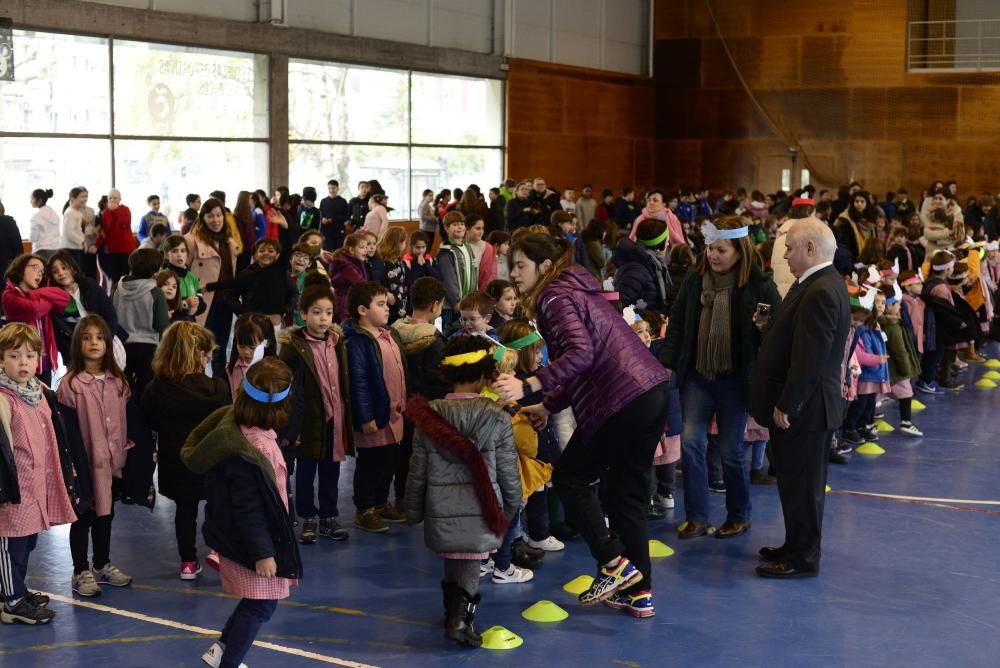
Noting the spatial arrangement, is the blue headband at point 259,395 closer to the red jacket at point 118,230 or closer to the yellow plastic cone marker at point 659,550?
the yellow plastic cone marker at point 659,550

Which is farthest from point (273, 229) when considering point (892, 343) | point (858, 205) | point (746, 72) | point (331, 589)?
point (746, 72)

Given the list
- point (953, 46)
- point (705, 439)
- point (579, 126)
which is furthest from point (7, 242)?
point (953, 46)

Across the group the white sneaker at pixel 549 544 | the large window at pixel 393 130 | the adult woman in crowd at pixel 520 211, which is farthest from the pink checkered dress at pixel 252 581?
the large window at pixel 393 130

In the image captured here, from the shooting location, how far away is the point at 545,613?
5.96m

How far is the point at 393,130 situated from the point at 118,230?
9.88 m

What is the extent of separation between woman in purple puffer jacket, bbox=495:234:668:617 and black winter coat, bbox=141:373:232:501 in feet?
5.68

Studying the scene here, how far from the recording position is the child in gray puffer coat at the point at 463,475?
5445 millimetres

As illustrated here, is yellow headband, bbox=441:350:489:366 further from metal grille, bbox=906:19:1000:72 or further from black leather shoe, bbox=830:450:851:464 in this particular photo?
metal grille, bbox=906:19:1000:72

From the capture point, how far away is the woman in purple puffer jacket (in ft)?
18.8

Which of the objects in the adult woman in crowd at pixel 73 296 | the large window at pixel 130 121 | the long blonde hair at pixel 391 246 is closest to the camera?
the adult woman in crowd at pixel 73 296

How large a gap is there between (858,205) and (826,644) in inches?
469

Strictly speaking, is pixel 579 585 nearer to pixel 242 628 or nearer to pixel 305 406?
pixel 305 406

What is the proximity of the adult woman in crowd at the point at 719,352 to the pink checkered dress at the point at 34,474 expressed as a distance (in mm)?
3568

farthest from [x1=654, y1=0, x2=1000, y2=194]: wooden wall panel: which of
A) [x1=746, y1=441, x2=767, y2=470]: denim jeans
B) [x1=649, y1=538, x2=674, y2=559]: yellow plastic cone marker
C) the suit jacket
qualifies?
the suit jacket
